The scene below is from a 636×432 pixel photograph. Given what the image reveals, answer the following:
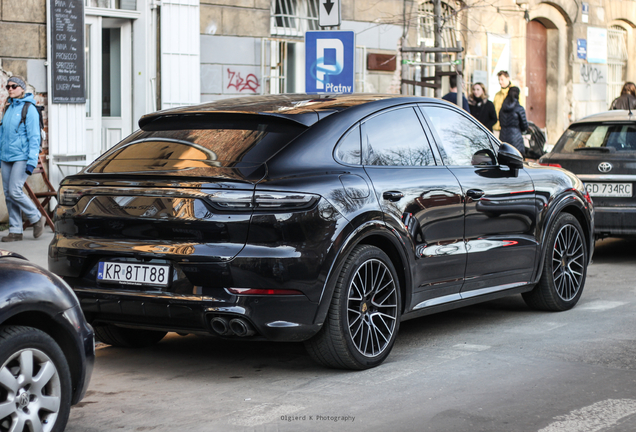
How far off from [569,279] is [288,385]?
3255mm

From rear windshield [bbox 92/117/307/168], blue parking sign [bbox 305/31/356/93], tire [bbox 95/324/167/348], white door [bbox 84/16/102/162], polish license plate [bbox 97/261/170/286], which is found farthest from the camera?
white door [bbox 84/16/102/162]

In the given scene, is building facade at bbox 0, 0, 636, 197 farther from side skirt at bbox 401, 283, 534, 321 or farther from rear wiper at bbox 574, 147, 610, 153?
side skirt at bbox 401, 283, 534, 321

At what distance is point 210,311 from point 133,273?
515 mm

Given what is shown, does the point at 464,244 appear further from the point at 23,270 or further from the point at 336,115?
the point at 23,270

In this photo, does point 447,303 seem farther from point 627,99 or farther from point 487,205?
point 627,99

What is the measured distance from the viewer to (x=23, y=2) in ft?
41.5

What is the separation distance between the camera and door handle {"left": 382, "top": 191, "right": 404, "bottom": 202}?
18.9 feet

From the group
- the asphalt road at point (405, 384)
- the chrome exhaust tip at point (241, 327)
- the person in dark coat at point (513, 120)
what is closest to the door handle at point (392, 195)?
the asphalt road at point (405, 384)

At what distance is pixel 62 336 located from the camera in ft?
14.0

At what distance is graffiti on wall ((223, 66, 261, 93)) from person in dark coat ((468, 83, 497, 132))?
3760 millimetres

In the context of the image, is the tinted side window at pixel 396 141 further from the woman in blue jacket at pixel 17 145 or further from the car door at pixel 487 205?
the woman in blue jacket at pixel 17 145

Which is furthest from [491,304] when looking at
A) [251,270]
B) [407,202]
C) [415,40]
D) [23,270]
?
[415,40]

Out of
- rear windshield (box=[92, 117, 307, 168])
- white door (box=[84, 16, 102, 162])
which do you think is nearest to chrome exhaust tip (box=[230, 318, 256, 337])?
rear windshield (box=[92, 117, 307, 168])

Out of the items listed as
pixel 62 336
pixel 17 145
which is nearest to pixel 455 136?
pixel 62 336
